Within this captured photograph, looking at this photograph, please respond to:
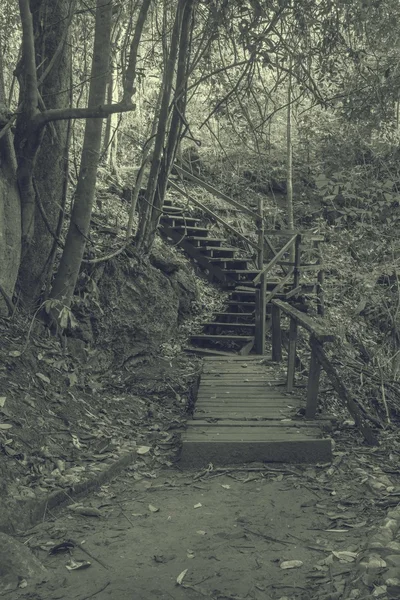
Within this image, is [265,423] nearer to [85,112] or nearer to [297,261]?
[85,112]

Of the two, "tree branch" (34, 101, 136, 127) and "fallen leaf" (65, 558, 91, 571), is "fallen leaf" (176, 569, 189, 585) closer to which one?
"fallen leaf" (65, 558, 91, 571)

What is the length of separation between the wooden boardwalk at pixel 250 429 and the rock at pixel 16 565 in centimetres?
209

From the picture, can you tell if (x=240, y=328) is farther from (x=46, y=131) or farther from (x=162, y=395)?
(x=46, y=131)

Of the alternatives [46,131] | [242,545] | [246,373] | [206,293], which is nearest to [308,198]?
[206,293]

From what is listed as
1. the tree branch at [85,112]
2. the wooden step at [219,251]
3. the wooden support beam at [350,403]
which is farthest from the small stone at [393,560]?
the wooden step at [219,251]

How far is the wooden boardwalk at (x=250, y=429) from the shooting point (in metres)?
6.14

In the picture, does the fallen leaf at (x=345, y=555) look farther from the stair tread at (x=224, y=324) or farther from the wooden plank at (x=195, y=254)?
the wooden plank at (x=195, y=254)

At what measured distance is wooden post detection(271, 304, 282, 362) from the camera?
1012 centimetres

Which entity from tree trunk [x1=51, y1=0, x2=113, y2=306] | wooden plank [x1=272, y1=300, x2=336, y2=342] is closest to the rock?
wooden plank [x1=272, y1=300, x2=336, y2=342]

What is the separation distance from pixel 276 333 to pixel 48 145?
3981 mm

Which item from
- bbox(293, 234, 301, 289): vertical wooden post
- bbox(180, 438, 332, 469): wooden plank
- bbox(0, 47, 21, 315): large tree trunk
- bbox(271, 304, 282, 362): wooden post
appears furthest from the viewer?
bbox(293, 234, 301, 289): vertical wooden post

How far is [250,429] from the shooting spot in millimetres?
6582

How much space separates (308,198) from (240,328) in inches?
345

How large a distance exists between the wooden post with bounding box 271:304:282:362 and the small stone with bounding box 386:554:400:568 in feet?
20.1
